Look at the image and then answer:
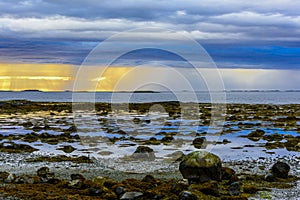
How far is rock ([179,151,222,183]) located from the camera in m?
14.7

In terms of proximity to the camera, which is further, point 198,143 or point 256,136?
point 256,136

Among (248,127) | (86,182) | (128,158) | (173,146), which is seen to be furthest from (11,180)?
(248,127)

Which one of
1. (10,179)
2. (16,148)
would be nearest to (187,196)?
(10,179)

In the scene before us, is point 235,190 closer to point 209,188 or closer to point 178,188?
point 209,188

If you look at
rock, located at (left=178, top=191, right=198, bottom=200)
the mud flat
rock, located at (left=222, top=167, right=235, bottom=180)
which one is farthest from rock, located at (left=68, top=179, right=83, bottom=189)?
rock, located at (left=222, top=167, right=235, bottom=180)

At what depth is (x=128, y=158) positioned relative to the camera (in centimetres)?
2089

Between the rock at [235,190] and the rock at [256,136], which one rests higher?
the rock at [235,190]

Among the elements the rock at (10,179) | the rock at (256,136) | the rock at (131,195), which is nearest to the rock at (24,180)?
the rock at (10,179)

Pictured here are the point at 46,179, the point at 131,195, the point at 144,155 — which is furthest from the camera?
the point at 144,155

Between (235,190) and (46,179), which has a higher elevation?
(235,190)

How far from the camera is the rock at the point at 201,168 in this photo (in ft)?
48.3

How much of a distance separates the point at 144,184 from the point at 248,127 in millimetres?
27728

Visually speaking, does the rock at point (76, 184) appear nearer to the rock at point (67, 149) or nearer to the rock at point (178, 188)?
the rock at point (178, 188)

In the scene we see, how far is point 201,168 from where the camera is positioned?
14820 millimetres
